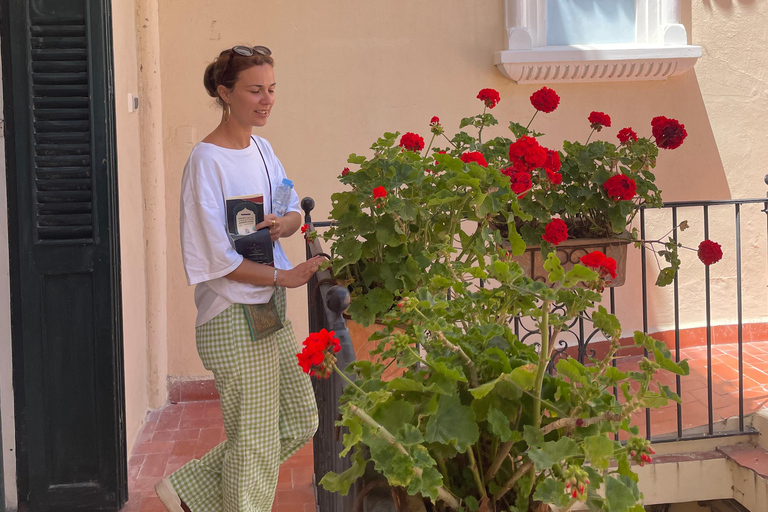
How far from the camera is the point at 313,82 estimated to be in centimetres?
471

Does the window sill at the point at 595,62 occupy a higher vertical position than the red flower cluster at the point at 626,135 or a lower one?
higher

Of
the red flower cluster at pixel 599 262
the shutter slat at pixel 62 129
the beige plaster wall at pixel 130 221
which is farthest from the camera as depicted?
the beige plaster wall at pixel 130 221

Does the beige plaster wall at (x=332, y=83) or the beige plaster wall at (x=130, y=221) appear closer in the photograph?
the beige plaster wall at (x=130, y=221)

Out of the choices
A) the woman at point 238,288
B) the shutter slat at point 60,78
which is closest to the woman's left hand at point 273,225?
the woman at point 238,288

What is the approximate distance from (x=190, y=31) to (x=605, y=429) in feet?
13.4

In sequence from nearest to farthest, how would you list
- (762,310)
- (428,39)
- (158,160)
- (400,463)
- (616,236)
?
(400,463)
(616,236)
(158,160)
(428,39)
(762,310)

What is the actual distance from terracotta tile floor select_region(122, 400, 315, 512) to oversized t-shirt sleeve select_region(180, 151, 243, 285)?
1409 millimetres

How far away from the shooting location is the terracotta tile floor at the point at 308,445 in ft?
11.4

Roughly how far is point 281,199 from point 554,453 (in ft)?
5.44

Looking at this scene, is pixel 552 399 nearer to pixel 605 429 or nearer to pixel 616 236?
pixel 605 429

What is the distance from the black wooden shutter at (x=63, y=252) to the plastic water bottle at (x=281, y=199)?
947mm

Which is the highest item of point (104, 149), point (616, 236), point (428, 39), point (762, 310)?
point (428, 39)

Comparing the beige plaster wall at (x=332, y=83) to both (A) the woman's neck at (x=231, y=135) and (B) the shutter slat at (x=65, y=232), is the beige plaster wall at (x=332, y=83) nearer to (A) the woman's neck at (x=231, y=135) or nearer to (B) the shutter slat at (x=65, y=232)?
(B) the shutter slat at (x=65, y=232)

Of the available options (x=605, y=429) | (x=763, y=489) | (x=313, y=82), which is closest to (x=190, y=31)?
(x=313, y=82)
